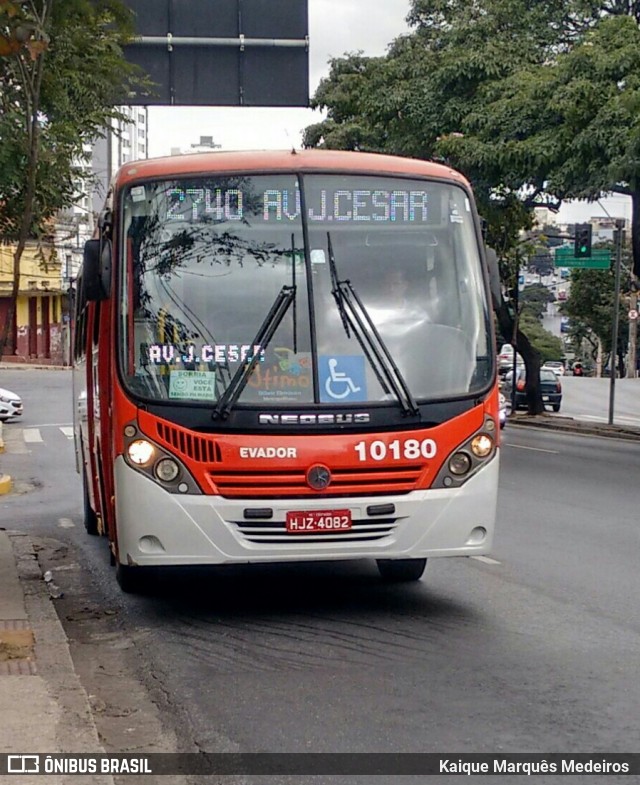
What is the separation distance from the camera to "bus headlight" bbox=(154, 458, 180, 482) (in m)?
8.07

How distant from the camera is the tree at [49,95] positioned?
306 inches

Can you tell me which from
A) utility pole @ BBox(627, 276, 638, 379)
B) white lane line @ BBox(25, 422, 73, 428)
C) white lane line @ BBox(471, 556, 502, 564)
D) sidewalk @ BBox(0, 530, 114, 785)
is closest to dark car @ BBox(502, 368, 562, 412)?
utility pole @ BBox(627, 276, 638, 379)

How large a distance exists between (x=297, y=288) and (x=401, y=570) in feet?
8.66

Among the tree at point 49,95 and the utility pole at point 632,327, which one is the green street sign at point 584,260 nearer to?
the tree at point 49,95

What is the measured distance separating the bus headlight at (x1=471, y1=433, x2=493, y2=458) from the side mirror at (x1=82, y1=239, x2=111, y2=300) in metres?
2.63

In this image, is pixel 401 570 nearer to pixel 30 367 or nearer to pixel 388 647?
pixel 388 647

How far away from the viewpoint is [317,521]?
8102 mm

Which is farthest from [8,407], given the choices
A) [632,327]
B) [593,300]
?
[632,327]

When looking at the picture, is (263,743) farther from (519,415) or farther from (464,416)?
(519,415)

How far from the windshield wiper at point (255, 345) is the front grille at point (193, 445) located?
171 mm

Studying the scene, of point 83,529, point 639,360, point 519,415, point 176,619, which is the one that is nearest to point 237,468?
point 176,619

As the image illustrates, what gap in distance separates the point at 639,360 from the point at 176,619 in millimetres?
84107

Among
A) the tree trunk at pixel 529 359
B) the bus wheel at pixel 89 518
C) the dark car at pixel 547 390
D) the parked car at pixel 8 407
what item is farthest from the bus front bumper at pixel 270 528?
the dark car at pixel 547 390

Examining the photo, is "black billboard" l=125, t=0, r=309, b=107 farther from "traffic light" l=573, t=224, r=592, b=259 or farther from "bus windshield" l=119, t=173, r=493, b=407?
"traffic light" l=573, t=224, r=592, b=259
